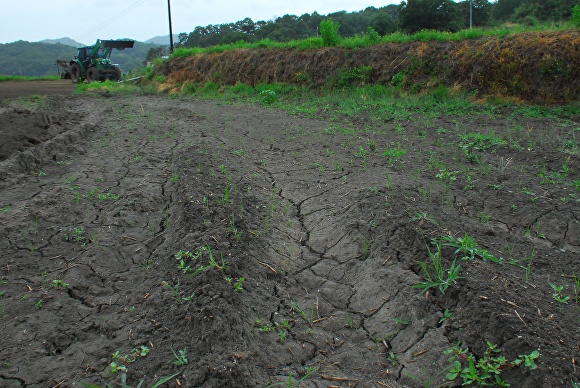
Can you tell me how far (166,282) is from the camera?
315 cm

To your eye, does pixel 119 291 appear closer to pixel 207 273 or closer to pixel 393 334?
pixel 207 273

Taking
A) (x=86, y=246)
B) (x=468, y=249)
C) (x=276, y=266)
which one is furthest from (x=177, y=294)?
(x=468, y=249)

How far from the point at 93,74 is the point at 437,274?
22.8 meters

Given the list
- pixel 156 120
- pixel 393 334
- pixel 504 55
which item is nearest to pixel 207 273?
pixel 393 334

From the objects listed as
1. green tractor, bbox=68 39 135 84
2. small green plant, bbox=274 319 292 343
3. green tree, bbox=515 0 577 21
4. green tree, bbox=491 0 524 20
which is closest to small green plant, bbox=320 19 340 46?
small green plant, bbox=274 319 292 343

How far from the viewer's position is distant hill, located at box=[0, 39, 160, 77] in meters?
74.2

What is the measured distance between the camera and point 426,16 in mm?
27062

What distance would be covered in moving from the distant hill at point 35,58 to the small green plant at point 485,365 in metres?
65.5

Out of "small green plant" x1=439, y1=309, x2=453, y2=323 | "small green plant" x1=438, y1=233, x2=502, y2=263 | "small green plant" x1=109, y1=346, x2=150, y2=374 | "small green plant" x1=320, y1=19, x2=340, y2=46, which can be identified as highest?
"small green plant" x1=320, y1=19, x2=340, y2=46

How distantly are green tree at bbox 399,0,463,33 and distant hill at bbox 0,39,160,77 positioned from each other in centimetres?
4494

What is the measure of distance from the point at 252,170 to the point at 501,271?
330 cm

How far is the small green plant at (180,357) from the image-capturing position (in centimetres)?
237

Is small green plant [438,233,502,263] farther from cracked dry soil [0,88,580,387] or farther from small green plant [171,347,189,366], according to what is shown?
small green plant [171,347,189,366]

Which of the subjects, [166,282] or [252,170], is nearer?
[166,282]
